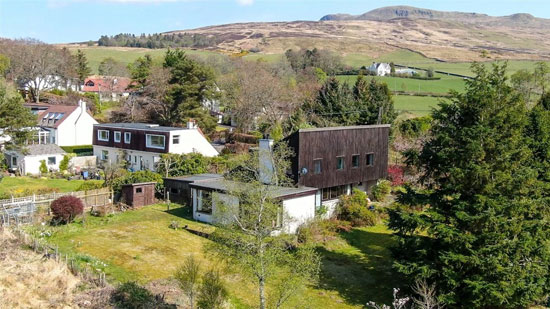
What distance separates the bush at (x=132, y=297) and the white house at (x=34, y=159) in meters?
32.1

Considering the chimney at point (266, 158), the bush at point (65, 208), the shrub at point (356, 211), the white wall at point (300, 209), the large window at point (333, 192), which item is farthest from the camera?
the large window at point (333, 192)

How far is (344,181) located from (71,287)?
2130 centimetres

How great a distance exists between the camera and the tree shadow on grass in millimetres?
22919

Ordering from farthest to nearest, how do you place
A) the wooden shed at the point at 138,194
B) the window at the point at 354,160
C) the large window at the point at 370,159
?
the large window at the point at 370,159, the window at the point at 354,160, the wooden shed at the point at 138,194

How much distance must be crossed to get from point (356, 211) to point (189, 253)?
12668mm

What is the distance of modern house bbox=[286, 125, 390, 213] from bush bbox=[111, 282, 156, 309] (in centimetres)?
1452

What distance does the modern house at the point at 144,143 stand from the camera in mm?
45531

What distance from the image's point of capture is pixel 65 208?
92.8ft

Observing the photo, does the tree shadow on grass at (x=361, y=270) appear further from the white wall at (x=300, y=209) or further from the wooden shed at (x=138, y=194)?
the wooden shed at (x=138, y=194)

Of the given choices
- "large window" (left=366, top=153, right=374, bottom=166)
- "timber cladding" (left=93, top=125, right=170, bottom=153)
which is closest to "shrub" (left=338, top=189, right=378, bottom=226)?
"large window" (left=366, top=153, right=374, bottom=166)

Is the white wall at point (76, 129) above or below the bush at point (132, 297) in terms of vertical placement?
above

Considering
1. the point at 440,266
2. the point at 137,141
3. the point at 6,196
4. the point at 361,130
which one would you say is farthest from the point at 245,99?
the point at 440,266

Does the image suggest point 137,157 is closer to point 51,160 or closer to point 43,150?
point 51,160

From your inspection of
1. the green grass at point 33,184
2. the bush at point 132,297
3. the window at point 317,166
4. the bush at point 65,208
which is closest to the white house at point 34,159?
the green grass at point 33,184
